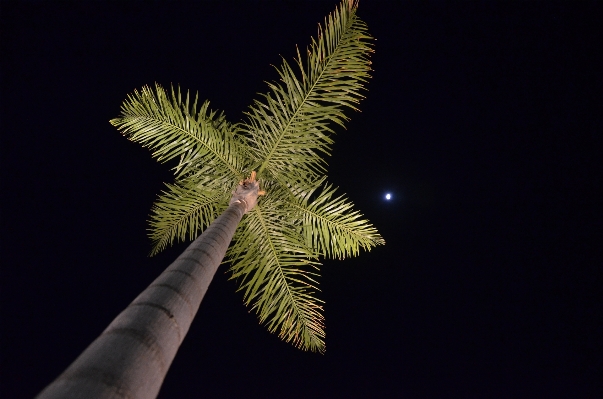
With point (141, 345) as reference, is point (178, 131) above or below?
above

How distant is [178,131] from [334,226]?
9.69 feet

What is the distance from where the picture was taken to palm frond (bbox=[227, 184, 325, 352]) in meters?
5.90

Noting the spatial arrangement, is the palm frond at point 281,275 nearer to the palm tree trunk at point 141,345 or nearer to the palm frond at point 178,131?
the palm frond at point 178,131

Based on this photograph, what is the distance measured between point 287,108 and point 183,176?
7.47ft

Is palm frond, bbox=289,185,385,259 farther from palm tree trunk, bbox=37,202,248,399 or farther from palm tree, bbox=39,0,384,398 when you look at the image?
palm tree trunk, bbox=37,202,248,399

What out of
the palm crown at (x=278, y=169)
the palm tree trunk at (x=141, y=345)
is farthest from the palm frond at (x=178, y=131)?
the palm tree trunk at (x=141, y=345)

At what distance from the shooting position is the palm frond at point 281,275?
19.4 ft

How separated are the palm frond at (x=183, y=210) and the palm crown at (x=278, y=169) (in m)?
0.02

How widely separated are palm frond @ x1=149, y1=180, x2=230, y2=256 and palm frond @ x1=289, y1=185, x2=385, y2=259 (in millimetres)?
1423

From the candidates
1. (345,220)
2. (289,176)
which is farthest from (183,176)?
(345,220)

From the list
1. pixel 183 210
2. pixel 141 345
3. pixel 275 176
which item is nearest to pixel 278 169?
pixel 275 176

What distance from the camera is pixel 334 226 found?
6461mm

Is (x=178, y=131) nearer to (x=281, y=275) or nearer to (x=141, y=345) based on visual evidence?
(x=281, y=275)

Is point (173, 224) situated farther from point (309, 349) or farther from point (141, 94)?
point (309, 349)
